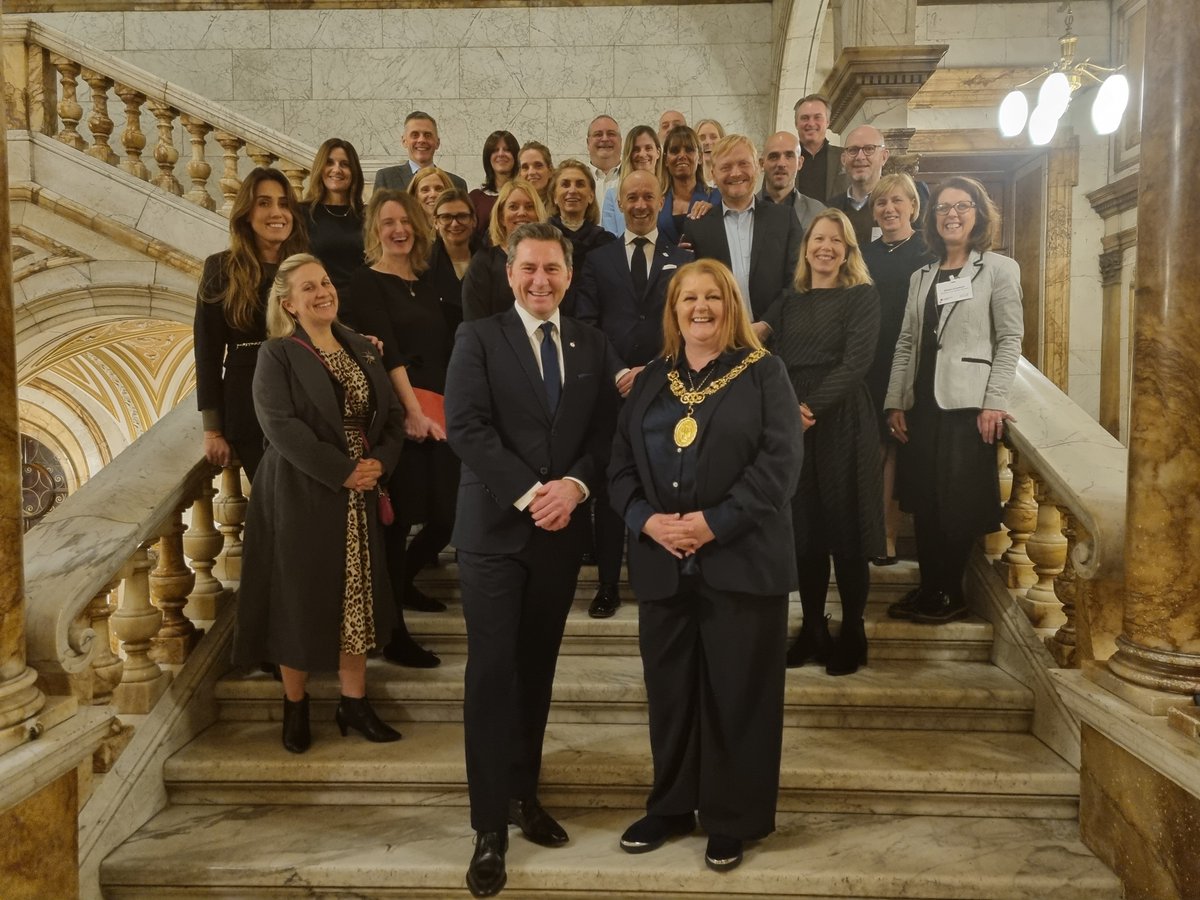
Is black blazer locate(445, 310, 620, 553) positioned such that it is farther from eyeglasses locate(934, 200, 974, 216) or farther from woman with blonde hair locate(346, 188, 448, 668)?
eyeglasses locate(934, 200, 974, 216)

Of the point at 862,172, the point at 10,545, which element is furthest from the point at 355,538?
the point at 862,172

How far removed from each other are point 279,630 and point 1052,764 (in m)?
2.45

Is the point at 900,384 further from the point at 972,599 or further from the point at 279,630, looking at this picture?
the point at 279,630

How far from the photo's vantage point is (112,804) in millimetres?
2705

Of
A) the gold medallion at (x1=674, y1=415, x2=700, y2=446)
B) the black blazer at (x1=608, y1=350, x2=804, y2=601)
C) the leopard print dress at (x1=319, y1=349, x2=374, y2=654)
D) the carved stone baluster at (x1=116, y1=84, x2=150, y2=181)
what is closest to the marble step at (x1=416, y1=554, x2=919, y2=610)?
the leopard print dress at (x1=319, y1=349, x2=374, y2=654)

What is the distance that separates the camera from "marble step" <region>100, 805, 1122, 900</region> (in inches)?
98.7

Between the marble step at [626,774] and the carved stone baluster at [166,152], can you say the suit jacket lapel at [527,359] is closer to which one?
the marble step at [626,774]

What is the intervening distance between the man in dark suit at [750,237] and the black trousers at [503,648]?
5.42 feet

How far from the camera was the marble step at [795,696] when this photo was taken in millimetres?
3164

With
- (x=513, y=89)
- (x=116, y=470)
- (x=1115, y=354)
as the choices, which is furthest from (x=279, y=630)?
(x=1115, y=354)

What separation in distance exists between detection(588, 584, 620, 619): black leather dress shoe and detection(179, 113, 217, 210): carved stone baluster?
12.4 ft

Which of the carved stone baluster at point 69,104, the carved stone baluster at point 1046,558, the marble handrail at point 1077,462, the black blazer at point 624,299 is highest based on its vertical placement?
the carved stone baluster at point 69,104

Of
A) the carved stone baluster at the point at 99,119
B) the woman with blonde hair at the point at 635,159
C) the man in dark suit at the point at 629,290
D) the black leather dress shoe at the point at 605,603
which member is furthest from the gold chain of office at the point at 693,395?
the carved stone baluster at the point at 99,119

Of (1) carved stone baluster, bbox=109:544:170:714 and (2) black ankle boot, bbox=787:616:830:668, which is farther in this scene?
(2) black ankle boot, bbox=787:616:830:668
